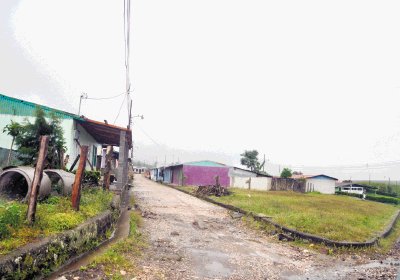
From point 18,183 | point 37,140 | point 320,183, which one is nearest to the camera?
point 18,183

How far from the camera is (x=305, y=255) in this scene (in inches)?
298

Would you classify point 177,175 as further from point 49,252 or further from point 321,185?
point 49,252

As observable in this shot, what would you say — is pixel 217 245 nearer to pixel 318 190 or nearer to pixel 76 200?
pixel 76 200

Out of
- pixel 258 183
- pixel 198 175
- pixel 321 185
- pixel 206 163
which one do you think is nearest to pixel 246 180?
pixel 258 183

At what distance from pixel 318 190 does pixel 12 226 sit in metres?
44.5

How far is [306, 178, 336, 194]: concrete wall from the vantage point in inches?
1724

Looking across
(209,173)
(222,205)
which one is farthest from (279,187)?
(222,205)

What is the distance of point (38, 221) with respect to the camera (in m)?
5.23

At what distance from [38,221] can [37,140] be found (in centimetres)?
531

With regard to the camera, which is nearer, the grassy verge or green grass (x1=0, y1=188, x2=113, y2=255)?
green grass (x1=0, y1=188, x2=113, y2=255)

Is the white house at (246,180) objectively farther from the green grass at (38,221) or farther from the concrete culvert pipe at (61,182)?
the green grass at (38,221)

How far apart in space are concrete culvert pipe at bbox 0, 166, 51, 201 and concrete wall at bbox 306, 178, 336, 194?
1564 inches

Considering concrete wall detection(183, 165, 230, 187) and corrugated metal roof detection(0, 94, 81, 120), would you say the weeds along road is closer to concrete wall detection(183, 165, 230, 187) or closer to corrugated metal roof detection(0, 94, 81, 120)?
corrugated metal roof detection(0, 94, 81, 120)

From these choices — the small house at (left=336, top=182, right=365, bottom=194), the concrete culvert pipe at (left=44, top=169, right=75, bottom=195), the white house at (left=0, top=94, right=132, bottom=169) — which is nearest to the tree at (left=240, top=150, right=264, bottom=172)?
the small house at (left=336, top=182, right=365, bottom=194)
